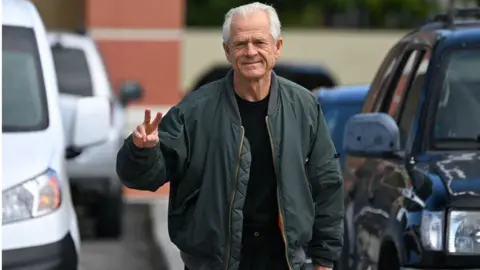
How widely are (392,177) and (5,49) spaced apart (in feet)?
9.33

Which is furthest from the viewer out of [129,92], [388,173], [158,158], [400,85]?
[129,92]

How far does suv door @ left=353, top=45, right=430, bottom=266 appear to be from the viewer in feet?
25.2

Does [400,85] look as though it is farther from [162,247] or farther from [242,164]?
[162,247]

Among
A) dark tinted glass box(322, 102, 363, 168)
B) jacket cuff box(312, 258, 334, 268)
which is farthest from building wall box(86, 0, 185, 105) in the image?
jacket cuff box(312, 258, 334, 268)

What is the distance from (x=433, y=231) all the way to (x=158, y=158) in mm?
1716

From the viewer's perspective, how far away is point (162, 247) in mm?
13047

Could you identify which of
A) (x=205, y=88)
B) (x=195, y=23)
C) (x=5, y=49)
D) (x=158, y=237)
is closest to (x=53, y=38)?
(x=158, y=237)

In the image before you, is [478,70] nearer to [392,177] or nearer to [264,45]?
[392,177]

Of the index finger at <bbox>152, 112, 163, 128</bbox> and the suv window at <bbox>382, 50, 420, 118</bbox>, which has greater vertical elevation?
the index finger at <bbox>152, 112, 163, 128</bbox>

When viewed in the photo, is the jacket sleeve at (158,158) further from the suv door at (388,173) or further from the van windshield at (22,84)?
the van windshield at (22,84)

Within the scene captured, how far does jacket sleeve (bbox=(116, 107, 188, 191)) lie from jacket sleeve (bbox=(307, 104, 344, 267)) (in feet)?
1.68

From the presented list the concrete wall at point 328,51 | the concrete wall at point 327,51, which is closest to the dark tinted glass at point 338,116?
the concrete wall at point 327,51

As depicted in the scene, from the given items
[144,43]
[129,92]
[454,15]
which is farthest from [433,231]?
[144,43]

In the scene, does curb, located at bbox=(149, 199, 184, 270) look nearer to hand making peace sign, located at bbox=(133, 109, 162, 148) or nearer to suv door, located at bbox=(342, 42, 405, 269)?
suv door, located at bbox=(342, 42, 405, 269)
